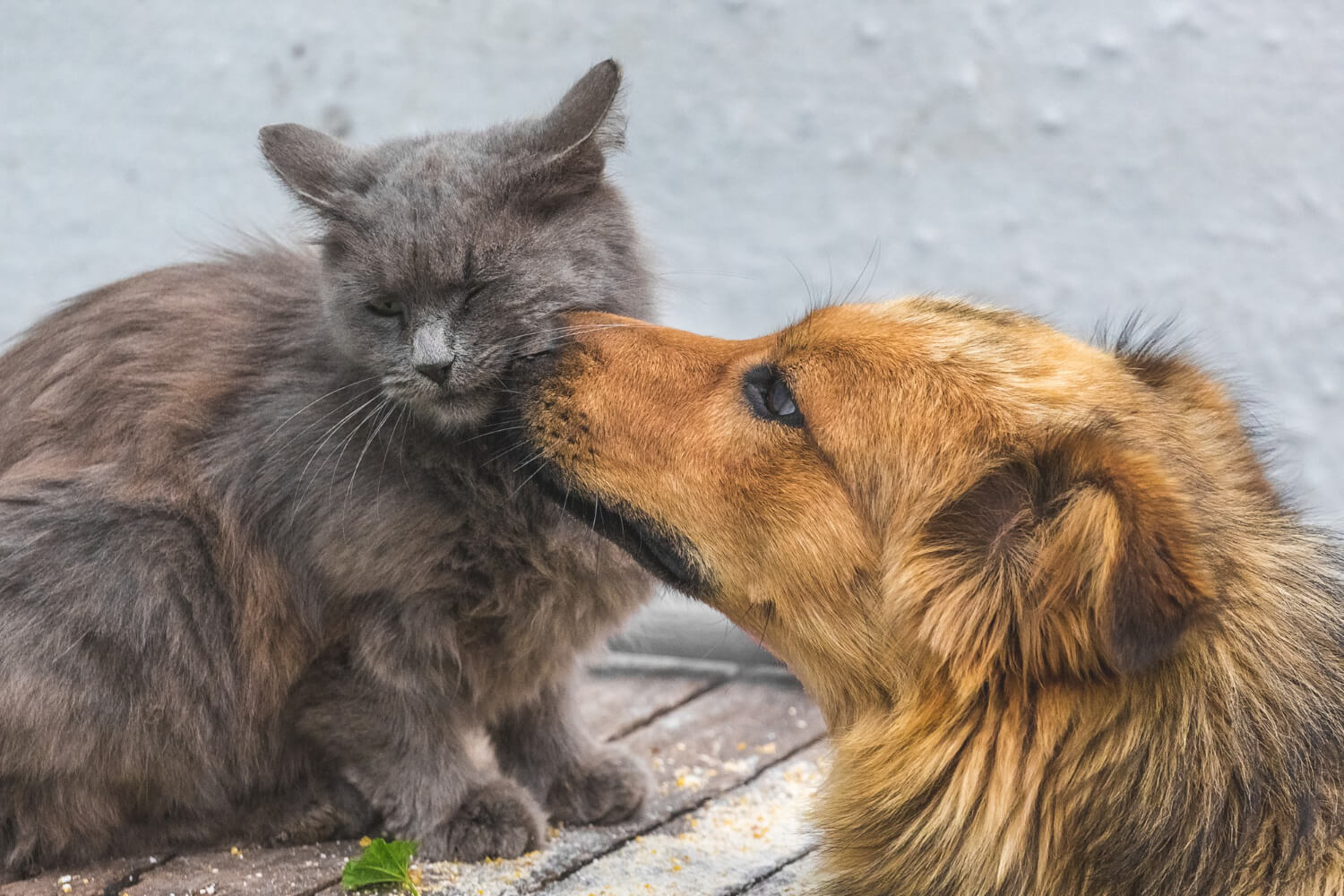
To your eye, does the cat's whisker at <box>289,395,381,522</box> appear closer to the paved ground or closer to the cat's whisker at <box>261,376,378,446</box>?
the cat's whisker at <box>261,376,378,446</box>

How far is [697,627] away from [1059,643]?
2.33 metres

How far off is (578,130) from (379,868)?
1.54m

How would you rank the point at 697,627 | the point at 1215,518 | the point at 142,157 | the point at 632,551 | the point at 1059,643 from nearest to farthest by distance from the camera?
the point at 1059,643, the point at 1215,518, the point at 632,551, the point at 697,627, the point at 142,157

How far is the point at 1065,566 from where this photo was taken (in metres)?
1.82

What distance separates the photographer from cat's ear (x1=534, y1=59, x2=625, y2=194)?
2662 mm

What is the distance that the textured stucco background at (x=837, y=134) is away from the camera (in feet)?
14.2

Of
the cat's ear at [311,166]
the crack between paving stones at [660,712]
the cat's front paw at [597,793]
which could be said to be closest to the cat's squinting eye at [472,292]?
the cat's ear at [311,166]

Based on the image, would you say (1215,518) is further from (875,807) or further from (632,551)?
(632,551)

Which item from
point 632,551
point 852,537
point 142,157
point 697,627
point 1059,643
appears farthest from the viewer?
point 142,157

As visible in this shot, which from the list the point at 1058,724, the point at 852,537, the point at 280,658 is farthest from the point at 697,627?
the point at 1058,724

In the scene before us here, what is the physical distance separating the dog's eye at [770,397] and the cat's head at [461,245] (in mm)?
420

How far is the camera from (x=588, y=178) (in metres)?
2.77

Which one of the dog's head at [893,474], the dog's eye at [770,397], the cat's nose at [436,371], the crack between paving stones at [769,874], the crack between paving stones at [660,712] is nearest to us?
the dog's head at [893,474]

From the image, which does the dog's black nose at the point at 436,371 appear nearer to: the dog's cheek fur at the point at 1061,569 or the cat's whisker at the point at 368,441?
the cat's whisker at the point at 368,441
